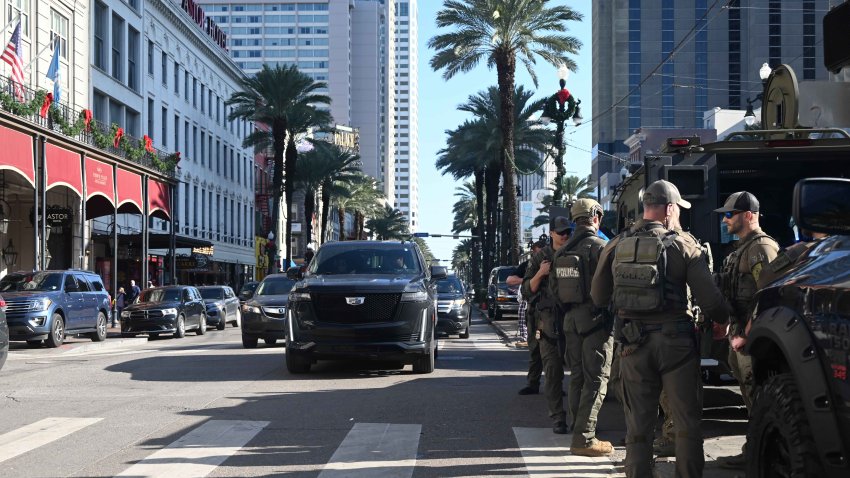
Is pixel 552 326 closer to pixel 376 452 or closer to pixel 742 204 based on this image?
pixel 376 452

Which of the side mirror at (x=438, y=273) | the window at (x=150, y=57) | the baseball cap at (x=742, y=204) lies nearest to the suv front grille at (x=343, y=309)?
the side mirror at (x=438, y=273)

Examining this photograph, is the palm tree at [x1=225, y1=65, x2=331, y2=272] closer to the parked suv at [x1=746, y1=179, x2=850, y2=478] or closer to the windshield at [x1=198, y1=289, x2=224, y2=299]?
the windshield at [x1=198, y1=289, x2=224, y2=299]

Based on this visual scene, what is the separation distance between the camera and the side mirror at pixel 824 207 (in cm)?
437

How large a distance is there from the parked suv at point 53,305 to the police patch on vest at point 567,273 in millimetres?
16402

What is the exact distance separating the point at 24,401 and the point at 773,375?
876 centimetres

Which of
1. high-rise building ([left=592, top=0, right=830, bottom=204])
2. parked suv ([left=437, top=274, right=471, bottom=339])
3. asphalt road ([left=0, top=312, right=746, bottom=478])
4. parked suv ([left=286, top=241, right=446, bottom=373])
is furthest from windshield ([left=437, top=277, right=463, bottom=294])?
high-rise building ([left=592, top=0, right=830, bottom=204])

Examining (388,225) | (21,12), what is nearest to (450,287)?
(21,12)

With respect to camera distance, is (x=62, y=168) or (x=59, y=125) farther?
(x=59, y=125)

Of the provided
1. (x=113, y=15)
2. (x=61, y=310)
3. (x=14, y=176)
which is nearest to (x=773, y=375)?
(x=61, y=310)

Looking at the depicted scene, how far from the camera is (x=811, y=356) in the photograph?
14.5 ft

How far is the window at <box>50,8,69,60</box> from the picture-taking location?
39016mm

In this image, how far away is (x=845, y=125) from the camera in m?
14.8

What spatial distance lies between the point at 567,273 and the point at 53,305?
1746cm

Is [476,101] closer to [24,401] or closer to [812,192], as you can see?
[24,401]
